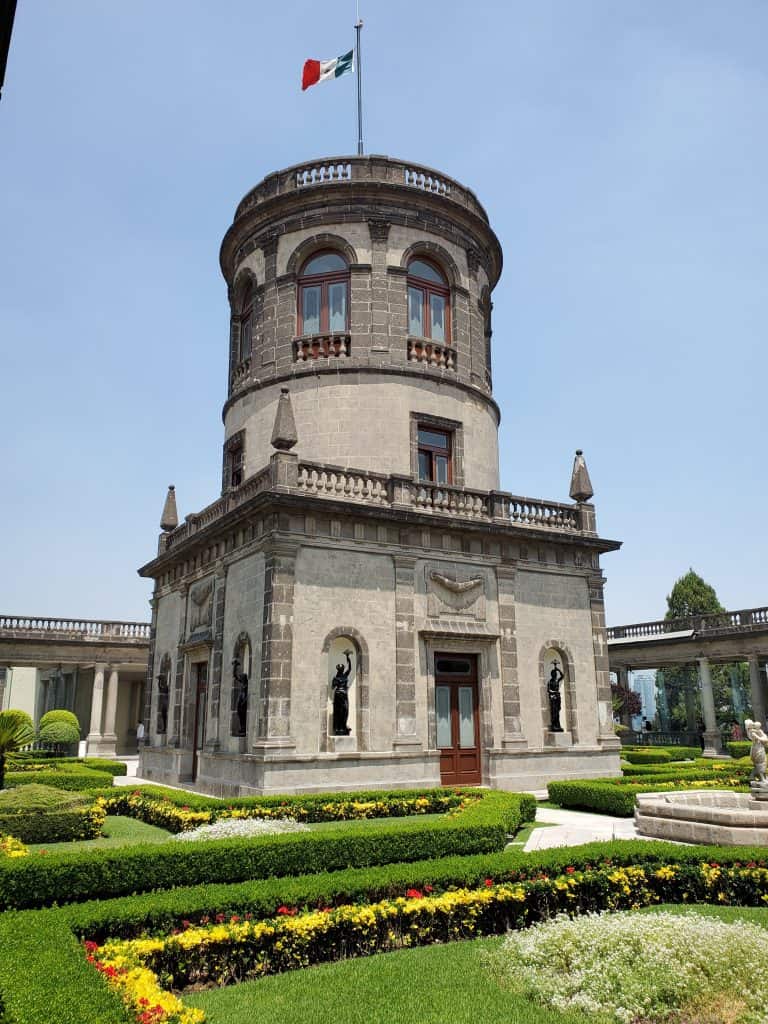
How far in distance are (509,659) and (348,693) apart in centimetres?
530

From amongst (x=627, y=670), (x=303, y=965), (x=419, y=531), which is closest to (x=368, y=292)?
(x=419, y=531)

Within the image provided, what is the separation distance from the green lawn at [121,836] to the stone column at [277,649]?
3.18 metres

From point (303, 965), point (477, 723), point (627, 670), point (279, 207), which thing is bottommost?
point (303, 965)

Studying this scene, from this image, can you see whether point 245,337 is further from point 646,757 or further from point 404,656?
point 646,757

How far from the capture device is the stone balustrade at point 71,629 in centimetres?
4344

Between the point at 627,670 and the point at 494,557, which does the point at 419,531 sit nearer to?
the point at 494,557

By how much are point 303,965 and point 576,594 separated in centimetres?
1786

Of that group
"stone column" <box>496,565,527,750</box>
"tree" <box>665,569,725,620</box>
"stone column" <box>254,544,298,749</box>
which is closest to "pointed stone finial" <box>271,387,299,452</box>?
"stone column" <box>254,544,298,749</box>

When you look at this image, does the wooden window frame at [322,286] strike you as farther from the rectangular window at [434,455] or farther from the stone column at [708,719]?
the stone column at [708,719]

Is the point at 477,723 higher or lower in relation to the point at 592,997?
higher

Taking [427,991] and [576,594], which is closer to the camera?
[427,991]

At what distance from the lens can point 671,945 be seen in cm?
782

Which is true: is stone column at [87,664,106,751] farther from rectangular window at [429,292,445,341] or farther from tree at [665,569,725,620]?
tree at [665,569,725,620]

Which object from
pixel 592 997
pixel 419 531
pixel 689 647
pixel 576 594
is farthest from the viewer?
pixel 689 647
